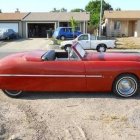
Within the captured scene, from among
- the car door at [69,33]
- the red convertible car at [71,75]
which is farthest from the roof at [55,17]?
the red convertible car at [71,75]

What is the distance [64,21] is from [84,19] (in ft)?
9.27

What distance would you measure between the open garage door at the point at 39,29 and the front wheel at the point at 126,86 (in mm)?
42065

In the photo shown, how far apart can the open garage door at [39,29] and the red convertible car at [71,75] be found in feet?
137

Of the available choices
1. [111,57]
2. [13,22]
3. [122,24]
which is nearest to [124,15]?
[122,24]

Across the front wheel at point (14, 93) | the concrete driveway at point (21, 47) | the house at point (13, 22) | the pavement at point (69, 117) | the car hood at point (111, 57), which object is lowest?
the concrete driveway at point (21, 47)

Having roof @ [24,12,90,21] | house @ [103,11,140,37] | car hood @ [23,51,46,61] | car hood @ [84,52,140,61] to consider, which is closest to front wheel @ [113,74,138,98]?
car hood @ [84,52,140,61]

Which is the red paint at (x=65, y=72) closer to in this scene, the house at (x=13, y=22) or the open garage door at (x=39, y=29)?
the house at (x=13, y=22)

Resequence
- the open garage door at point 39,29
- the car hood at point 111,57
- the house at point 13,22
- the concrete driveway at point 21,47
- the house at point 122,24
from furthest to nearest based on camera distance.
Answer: the house at point 122,24 → the open garage door at point 39,29 → the house at point 13,22 → the concrete driveway at point 21,47 → the car hood at point 111,57

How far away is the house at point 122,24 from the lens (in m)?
50.8

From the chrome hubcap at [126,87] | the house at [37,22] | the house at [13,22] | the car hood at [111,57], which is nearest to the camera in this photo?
the chrome hubcap at [126,87]

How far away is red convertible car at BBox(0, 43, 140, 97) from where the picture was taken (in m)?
7.96

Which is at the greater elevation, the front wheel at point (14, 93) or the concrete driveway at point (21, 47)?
the front wheel at point (14, 93)

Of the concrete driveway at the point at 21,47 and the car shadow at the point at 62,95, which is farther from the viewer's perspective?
the concrete driveway at the point at 21,47

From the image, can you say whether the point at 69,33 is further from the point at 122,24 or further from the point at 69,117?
the point at 69,117
